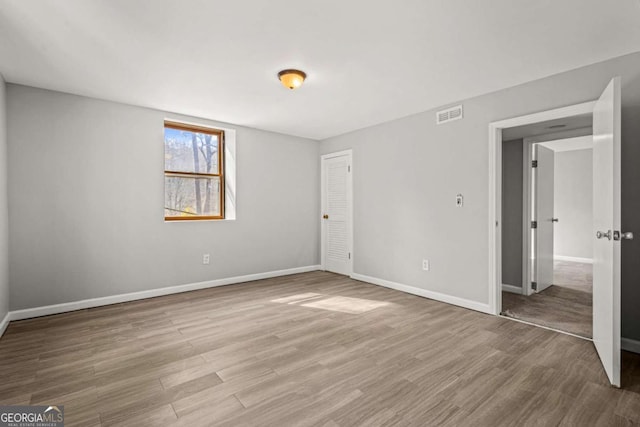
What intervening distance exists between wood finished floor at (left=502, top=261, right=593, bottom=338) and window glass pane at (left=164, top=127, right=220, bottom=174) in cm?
438

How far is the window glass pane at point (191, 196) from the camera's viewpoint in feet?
14.3

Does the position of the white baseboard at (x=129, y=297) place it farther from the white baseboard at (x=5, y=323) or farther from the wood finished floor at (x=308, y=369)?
the wood finished floor at (x=308, y=369)

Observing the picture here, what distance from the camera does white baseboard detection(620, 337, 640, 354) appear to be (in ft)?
8.34

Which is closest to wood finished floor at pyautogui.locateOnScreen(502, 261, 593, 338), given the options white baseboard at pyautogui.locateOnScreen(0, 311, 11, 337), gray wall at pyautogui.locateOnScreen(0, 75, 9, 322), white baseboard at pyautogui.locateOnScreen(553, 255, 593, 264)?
white baseboard at pyautogui.locateOnScreen(553, 255, 593, 264)

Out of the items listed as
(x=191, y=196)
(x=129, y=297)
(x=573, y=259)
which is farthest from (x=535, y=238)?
(x=129, y=297)

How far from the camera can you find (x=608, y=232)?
208cm

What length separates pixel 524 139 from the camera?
4355mm

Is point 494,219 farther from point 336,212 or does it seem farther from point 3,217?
point 3,217

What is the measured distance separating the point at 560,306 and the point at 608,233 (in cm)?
213

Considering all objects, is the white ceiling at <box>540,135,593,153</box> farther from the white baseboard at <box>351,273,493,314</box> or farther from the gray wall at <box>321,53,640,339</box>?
the white baseboard at <box>351,273,493,314</box>

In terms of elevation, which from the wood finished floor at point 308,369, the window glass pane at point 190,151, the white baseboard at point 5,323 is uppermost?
the window glass pane at point 190,151

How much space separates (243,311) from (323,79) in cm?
266

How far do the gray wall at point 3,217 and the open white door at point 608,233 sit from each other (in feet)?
16.3

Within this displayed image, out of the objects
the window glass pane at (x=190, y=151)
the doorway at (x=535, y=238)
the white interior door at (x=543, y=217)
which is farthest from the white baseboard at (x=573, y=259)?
the window glass pane at (x=190, y=151)
